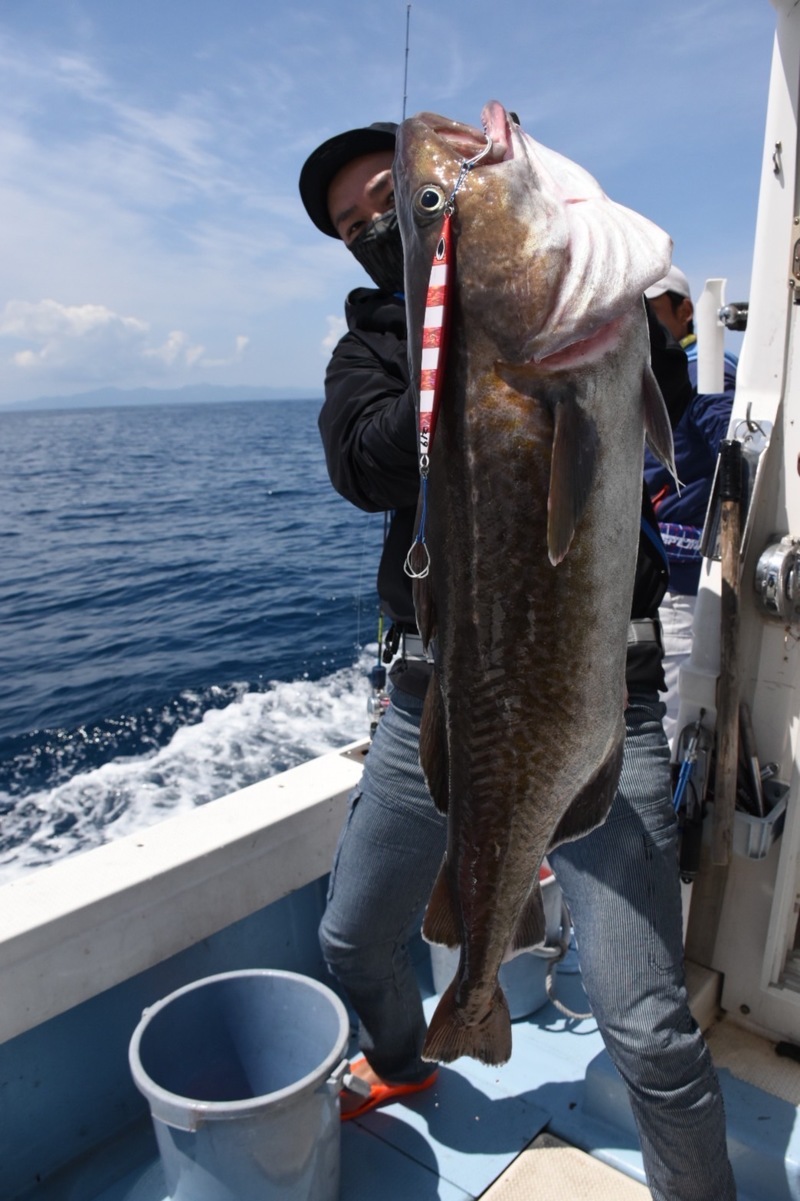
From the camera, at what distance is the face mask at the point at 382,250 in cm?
219

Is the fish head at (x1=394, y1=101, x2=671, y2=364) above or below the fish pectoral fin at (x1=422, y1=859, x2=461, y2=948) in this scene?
above

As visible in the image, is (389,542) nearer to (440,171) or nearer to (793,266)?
(440,171)

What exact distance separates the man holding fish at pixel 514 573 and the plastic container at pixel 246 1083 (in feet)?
1.39

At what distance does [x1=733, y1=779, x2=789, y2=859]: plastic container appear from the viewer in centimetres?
275

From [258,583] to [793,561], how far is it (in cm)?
1455

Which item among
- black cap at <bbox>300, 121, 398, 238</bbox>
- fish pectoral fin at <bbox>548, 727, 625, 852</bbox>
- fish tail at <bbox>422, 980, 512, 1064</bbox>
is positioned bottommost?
fish tail at <bbox>422, 980, 512, 1064</bbox>

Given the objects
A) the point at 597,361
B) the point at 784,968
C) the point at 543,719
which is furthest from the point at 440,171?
the point at 784,968

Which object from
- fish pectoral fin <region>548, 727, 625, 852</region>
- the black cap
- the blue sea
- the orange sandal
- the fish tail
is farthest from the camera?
the blue sea

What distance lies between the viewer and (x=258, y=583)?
16719 mm

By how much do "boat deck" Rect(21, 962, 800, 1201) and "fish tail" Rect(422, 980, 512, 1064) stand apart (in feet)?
3.16

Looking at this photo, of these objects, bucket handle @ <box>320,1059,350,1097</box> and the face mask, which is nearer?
the face mask

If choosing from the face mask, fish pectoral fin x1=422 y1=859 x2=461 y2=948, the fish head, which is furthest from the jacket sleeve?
fish pectoral fin x1=422 y1=859 x2=461 y2=948

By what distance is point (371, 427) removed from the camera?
6.37 feet

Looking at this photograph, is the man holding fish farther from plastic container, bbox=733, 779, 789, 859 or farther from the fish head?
plastic container, bbox=733, 779, 789, 859
